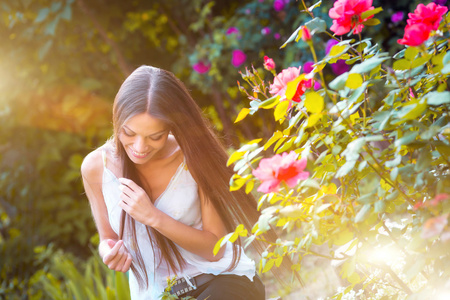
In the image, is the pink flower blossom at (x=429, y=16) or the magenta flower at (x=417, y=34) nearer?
the magenta flower at (x=417, y=34)

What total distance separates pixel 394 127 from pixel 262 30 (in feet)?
8.50

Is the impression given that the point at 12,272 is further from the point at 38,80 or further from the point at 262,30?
the point at 262,30

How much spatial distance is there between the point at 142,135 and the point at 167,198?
352 millimetres

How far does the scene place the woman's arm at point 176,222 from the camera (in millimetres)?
1588

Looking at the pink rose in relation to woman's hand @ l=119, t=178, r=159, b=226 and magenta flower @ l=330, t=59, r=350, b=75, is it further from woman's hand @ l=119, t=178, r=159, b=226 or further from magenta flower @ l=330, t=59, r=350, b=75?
magenta flower @ l=330, t=59, r=350, b=75

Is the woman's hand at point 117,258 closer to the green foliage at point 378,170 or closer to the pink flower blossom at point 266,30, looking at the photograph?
the green foliage at point 378,170

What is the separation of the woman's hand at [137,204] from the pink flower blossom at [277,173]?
2.56ft

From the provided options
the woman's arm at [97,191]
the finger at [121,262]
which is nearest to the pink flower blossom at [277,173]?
the finger at [121,262]

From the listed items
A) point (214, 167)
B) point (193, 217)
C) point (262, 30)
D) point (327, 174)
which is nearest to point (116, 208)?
point (193, 217)

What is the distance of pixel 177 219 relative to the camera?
193 cm

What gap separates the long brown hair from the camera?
1732 mm

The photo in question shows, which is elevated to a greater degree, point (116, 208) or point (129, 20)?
point (129, 20)

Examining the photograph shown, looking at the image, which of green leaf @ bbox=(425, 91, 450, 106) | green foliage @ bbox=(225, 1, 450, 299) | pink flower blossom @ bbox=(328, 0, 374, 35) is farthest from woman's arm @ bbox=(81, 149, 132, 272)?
green leaf @ bbox=(425, 91, 450, 106)

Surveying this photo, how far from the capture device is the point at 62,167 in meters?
3.93
